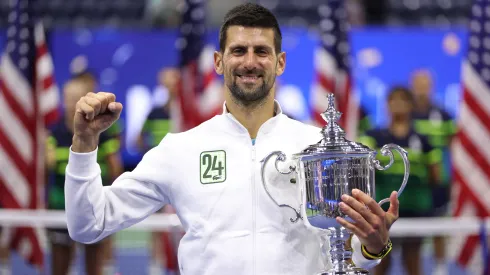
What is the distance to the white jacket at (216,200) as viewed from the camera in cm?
283

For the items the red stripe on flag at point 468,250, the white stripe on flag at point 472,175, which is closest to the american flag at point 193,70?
the white stripe on flag at point 472,175

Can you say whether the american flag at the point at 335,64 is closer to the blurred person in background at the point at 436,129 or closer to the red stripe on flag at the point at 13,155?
the blurred person in background at the point at 436,129

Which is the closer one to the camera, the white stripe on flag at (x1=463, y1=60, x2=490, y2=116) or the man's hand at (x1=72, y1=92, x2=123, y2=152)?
the man's hand at (x1=72, y1=92, x2=123, y2=152)

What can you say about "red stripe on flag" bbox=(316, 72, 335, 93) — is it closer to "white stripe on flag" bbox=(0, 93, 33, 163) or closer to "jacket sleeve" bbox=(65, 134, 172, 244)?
"white stripe on flag" bbox=(0, 93, 33, 163)

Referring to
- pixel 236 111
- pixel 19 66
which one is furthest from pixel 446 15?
pixel 236 111

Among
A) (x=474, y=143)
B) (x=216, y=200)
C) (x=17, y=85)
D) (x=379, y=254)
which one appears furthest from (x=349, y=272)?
(x=17, y=85)

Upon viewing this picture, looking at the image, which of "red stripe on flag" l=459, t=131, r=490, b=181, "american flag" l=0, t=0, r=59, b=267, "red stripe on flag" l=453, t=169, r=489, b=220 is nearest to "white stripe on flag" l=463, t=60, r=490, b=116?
"red stripe on flag" l=459, t=131, r=490, b=181

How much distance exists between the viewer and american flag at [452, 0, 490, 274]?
6996 millimetres

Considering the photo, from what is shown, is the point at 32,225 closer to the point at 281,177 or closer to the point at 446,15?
the point at 281,177

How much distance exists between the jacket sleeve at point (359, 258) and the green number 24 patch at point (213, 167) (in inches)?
20.9

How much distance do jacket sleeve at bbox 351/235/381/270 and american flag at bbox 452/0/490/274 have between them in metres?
4.25

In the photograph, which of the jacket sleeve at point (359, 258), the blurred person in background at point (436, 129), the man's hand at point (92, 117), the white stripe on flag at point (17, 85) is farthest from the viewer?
the blurred person in background at point (436, 129)

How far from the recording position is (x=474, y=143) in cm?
714

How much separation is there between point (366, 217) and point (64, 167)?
527 cm
